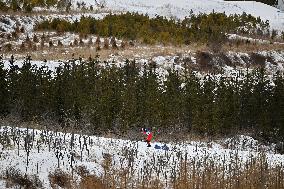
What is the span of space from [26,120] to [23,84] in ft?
4.63

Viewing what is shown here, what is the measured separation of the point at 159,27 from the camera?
112 ft

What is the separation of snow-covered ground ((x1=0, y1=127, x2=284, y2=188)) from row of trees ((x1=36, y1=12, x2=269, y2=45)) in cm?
1637

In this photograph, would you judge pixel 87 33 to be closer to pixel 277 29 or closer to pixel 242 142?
pixel 242 142

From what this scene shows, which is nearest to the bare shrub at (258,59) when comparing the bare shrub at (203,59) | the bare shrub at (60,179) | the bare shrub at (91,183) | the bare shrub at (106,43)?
the bare shrub at (203,59)

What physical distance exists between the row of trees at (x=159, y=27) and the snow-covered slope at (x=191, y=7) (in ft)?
5.48

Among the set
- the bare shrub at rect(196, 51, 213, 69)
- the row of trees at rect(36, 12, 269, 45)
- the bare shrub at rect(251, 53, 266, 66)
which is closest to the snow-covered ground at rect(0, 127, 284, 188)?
the bare shrub at rect(196, 51, 213, 69)

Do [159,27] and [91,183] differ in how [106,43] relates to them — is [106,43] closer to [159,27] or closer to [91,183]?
[159,27]

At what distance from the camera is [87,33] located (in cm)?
3041

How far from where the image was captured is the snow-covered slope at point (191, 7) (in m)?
39.7

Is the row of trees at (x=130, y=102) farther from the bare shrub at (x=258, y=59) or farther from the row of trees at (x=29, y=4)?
the row of trees at (x=29, y=4)

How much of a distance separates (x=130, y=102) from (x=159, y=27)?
1629 centimetres

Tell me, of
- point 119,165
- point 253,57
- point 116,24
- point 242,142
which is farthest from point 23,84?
point 253,57

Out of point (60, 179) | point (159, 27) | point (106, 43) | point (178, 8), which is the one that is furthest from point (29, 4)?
point (60, 179)

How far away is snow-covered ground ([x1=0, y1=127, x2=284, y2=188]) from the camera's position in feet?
40.2
